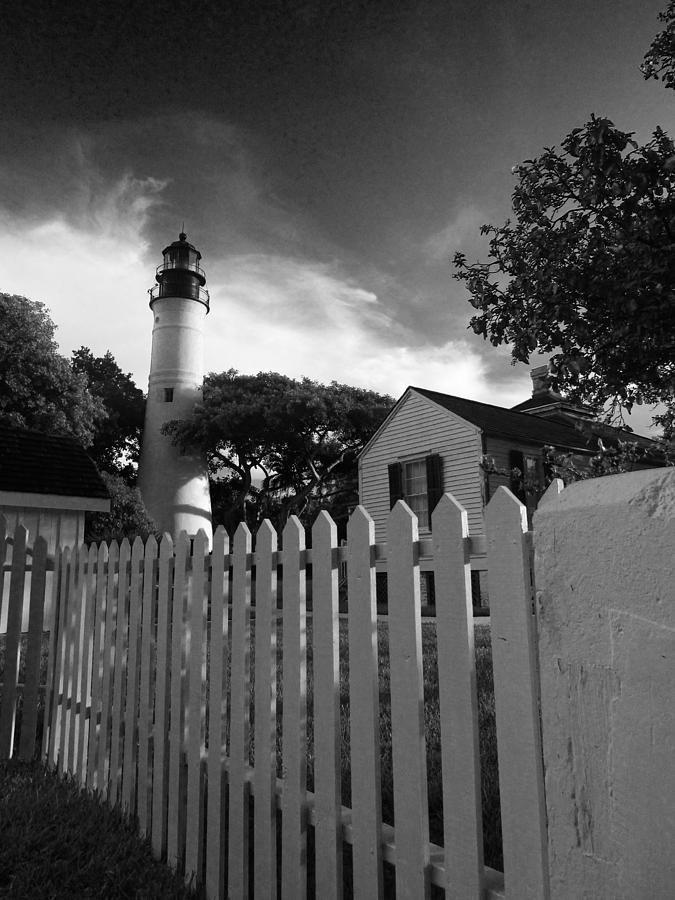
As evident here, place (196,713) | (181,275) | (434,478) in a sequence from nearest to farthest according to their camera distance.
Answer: (196,713) < (434,478) < (181,275)

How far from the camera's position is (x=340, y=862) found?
1.98 m

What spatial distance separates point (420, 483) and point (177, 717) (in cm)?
1506

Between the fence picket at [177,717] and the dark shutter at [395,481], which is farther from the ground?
the dark shutter at [395,481]

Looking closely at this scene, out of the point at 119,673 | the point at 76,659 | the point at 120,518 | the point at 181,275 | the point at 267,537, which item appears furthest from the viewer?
the point at 181,275

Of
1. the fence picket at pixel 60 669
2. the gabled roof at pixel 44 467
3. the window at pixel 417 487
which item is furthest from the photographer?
the window at pixel 417 487

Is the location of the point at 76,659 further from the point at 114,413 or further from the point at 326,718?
the point at 114,413

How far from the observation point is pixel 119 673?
3.54m

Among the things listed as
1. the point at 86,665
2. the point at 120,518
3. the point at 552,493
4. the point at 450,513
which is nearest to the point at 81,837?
the point at 86,665

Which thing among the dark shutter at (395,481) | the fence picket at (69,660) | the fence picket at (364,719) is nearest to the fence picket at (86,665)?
the fence picket at (69,660)

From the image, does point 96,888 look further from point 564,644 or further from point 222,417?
point 222,417

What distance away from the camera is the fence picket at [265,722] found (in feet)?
7.49

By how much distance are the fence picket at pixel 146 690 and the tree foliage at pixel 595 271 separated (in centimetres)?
404

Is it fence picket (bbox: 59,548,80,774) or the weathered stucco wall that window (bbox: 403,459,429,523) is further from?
the weathered stucco wall

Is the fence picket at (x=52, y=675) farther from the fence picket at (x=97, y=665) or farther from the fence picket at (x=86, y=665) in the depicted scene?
the fence picket at (x=97, y=665)
